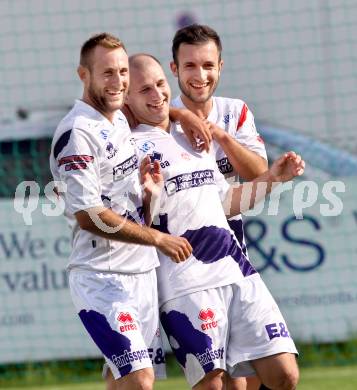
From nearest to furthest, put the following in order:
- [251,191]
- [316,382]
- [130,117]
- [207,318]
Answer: [207,318] → [130,117] → [251,191] → [316,382]

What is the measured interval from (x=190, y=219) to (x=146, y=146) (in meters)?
0.38

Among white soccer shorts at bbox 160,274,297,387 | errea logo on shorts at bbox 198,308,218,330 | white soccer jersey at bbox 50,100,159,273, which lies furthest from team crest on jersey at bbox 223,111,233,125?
errea logo on shorts at bbox 198,308,218,330

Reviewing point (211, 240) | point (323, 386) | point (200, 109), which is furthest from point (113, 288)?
point (323, 386)

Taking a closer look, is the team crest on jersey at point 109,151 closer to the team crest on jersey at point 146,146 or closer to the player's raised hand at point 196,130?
the team crest on jersey at point 146,146

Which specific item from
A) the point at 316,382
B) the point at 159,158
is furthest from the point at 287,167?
the point at 316,382

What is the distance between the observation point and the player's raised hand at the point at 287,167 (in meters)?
5.99

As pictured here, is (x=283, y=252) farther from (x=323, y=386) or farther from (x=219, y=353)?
(x=219, y=353)

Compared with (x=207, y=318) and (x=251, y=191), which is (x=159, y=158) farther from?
(x=207, y=318)

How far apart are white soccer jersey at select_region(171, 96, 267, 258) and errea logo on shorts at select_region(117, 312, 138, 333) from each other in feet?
2.72

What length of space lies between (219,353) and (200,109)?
1.17 metres

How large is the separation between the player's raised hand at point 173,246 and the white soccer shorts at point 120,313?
10.7 inches

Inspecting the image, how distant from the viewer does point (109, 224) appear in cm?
552

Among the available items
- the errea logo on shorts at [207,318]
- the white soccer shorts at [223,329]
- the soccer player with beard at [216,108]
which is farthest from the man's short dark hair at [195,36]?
the errea logo on shorts at [207,318]

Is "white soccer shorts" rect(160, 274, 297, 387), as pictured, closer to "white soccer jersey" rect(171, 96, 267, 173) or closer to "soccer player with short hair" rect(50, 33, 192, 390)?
"soccer player with short hair" rect(50, 33, 192, 390)
